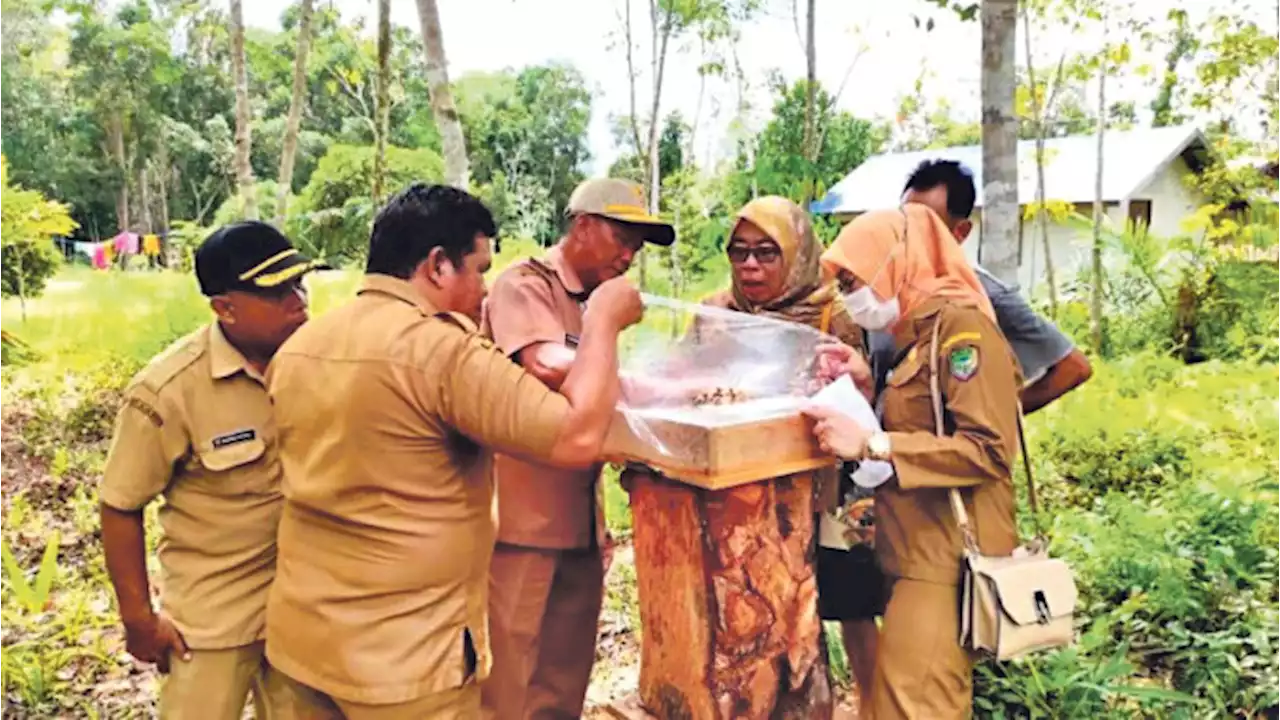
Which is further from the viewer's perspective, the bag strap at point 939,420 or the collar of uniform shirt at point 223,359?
the bag strap at point 939,420

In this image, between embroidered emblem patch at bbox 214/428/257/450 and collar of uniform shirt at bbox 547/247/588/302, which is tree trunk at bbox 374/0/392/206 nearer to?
collar of uniform shirt at bbox 547/247/588/302

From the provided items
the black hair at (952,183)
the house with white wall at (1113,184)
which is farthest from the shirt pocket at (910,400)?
the house with white wall at (1113,184)

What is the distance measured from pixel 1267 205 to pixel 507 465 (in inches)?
361

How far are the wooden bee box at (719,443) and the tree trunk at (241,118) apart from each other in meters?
6.31

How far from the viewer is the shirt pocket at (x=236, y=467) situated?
6.79ft

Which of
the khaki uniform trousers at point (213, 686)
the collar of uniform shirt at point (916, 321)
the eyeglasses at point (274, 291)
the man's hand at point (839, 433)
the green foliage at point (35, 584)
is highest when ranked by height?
the eyeglasses at point (274, 291)

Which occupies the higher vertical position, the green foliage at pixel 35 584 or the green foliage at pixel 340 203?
the green foliage at pixel 340 203

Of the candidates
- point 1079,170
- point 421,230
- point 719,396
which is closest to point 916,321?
point 719,396

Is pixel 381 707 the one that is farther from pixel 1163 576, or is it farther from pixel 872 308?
pixel 1163 576

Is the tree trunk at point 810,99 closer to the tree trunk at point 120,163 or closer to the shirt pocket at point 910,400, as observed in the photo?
the shirt pocket at point 910,400

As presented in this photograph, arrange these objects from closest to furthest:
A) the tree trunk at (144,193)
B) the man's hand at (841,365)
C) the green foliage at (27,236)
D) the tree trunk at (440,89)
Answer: the man's hand at (841,365) → the tree trunk at (440,89) → the green foliage at (27,236) → the tree trunk at (144,193)

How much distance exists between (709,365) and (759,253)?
1.15 ft

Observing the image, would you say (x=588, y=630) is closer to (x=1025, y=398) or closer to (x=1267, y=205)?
(x=1025, y=398)

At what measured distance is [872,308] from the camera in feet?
7.71
